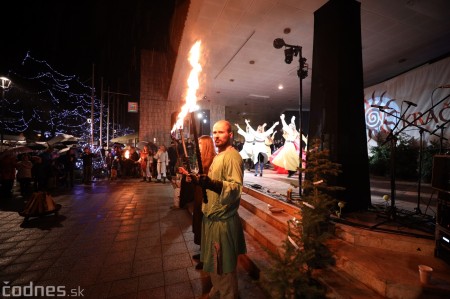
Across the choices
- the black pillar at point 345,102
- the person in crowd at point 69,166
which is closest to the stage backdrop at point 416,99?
the black pillar at point 345,102

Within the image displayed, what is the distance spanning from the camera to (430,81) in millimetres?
9977

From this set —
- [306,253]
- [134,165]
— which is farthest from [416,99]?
[134,165]

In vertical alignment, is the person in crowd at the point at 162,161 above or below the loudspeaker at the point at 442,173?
below

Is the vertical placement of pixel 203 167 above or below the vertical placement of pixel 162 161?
above

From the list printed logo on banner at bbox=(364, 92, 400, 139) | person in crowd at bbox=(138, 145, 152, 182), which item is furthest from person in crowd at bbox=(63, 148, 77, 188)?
printed logo on banner at bbox=(364, 92, 400, 139)

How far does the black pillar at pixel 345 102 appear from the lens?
457 cm

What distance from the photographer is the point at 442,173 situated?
309cm

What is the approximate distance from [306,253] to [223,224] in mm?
991

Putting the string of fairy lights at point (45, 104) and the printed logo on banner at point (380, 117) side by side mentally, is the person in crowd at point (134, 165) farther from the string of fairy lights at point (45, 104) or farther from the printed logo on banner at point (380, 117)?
the printed logo on banner at point (380, 117)

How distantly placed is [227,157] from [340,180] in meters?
3.27

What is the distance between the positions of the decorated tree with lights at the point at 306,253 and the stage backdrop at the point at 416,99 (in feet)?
24.7

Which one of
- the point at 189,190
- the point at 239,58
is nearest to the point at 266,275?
the point at 189,190

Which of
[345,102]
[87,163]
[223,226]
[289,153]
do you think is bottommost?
[87,163]

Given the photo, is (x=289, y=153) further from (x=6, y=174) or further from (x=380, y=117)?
(x=6, y=174)
